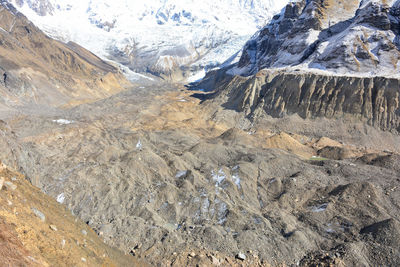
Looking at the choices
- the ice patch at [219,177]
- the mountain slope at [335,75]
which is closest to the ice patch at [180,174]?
the ice patch at [219,177]

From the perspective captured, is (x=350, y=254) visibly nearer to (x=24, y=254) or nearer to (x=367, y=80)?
(x=24, y=254)

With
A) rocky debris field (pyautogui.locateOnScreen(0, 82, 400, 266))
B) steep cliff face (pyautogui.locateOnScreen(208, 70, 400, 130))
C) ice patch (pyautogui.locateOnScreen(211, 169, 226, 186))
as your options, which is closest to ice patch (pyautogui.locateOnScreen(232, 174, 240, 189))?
rocky debris field (pyautogui.locateOnScreen(0, 82, 400, 266))

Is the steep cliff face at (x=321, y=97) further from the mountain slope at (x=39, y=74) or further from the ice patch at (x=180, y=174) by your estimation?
the mountain slope at (x=39, y=74)

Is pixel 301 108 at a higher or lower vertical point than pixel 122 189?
lower

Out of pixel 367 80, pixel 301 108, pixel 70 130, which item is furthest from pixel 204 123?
pixel 367 80

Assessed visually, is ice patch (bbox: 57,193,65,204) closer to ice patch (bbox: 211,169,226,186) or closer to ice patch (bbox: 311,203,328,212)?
ice patch (bbox: 211,169,226,186)

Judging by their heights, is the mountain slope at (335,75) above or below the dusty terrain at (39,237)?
below

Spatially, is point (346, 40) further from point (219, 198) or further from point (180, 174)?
point (219, 198)
